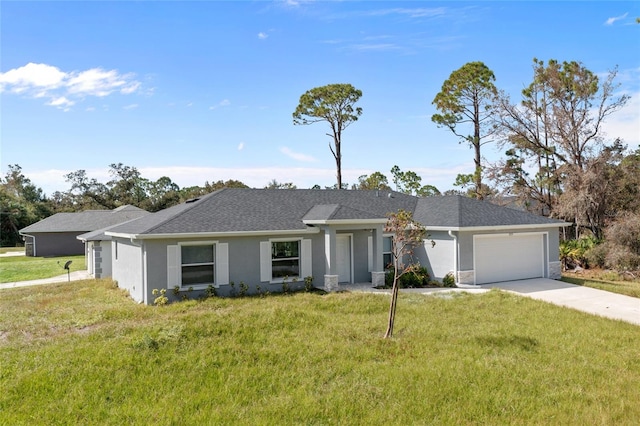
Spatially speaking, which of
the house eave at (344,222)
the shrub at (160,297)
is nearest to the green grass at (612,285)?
the house eave at (344,222)

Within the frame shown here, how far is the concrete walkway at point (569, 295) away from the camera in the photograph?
41.3ft

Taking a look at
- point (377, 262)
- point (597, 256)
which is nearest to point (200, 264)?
point (377, 262)

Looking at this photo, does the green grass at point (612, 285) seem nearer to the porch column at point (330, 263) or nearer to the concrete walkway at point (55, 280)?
the porch column at point (330, 263)

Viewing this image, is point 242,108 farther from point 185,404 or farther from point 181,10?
point 185,404

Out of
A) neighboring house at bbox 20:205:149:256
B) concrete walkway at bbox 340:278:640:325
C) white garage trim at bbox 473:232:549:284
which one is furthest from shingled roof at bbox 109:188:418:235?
neighboring house at bbox 20:205:149:256

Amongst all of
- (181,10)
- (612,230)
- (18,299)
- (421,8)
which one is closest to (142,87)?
(181,10)

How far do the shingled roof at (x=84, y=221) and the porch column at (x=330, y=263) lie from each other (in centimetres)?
2454

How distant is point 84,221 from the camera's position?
3794cm

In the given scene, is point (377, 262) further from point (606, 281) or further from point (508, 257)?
point (606, 281)

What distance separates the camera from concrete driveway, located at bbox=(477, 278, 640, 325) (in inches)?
492

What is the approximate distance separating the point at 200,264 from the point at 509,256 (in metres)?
13.6

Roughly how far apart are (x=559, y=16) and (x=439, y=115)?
19.8 meters

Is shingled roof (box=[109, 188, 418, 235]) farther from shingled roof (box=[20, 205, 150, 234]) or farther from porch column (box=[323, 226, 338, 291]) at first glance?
shingled roof (box=[20, 205, 150, 234])

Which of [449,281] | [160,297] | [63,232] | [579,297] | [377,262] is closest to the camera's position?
[160,297]
